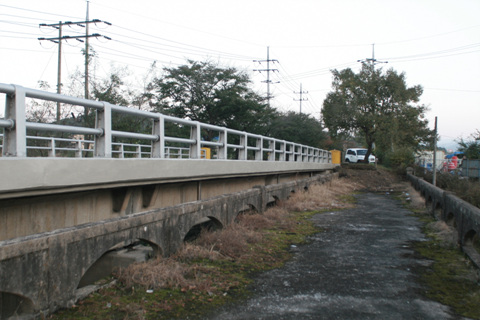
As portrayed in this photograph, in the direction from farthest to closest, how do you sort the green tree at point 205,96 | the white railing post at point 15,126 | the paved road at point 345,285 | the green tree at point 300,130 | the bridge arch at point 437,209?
the green tree at point 300,130 → the green tree at point 205,96 → the bridge arch at point 437,209 → the white railing post at point 15,126 → the paved road at point 345,285

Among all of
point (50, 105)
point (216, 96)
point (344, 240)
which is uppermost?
point (216, 96)

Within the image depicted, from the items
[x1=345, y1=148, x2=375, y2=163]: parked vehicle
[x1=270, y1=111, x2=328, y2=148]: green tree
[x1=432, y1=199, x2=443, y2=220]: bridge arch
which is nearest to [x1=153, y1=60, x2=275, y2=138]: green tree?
[x1=270, y1=111, x2=328, y2=148]: green tree

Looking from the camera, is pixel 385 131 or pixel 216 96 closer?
pixel 216 96

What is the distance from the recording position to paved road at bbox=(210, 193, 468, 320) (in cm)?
433

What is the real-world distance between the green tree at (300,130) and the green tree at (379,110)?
2878mm

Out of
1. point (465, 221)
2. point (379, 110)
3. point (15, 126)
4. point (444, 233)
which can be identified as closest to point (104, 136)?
point (15, 126)

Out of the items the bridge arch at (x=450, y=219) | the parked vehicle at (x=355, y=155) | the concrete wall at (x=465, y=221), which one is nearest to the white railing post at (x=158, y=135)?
the concrete wall at (x=465, y=221)

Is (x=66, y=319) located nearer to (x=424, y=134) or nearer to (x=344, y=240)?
(x=344, y=240)

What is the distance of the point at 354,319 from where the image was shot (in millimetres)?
4148

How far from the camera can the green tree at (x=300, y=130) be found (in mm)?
40594

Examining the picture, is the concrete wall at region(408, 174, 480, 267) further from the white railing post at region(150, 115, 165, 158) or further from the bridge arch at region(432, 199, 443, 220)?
the white railing post at region(150, 115, 165, 158)

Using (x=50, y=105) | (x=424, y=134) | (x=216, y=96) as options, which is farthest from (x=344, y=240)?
(x=424, y=134)

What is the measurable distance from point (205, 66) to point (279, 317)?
31497mm

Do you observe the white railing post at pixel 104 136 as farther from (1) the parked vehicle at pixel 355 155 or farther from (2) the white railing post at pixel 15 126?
(1) the parked vehicle at pixel 355 155
